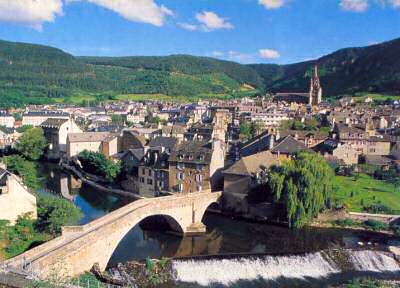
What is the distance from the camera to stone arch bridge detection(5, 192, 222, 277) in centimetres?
2816

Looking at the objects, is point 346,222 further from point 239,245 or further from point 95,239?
point 95,239

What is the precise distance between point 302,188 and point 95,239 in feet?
79.8

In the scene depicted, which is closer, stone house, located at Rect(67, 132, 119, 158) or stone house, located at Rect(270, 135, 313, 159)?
stone house, located at Rect(270, 135, 313, 159)

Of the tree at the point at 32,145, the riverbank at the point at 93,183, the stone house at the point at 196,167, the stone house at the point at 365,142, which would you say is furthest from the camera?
the tree at the point at 32,145

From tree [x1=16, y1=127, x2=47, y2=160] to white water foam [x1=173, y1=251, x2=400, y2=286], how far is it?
64.6m

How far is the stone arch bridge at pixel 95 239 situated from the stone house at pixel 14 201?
795cm

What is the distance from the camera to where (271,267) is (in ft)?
125

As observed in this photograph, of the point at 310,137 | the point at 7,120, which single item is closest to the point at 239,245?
the point at 310,137

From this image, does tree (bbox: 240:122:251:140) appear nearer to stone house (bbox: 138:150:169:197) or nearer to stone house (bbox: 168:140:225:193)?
stone house (bbox: 138:150:169:197)

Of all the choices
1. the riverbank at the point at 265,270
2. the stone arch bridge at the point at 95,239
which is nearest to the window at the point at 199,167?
the stone arch bridge at the point at 95,239

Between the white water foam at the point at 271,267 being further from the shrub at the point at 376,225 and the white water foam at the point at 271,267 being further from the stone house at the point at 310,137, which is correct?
the stone house at the point at 310,137

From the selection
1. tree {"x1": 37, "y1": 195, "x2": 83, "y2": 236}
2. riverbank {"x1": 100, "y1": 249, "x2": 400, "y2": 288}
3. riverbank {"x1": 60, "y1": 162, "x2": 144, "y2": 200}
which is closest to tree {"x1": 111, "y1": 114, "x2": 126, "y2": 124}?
riverbank {"x1": 60, "y1": 162, "x2": 144, "y2": 200}

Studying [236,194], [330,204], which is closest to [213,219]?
[236,194]

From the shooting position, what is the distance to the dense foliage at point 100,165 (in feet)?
222
